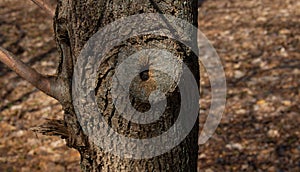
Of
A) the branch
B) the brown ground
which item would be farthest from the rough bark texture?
the brown ground

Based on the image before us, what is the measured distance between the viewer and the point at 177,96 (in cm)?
173

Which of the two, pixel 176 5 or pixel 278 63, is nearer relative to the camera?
pixel 176 5

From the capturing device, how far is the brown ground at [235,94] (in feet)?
14.6

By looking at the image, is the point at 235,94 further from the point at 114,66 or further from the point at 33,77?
the point at 114,66

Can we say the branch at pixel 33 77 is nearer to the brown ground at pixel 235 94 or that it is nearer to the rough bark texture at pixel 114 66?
the rough bark texture at pixel 114 66

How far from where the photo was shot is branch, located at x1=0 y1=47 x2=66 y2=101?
1.84 metres

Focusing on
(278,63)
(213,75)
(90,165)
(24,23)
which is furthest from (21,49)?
(90,165)

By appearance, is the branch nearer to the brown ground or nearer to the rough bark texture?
the rough bark texture

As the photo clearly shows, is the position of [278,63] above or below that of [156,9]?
below

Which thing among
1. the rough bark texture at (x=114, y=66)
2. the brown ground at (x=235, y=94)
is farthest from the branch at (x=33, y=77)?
the brown ground at (x=235, y=94)

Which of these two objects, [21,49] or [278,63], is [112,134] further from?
[21,49]

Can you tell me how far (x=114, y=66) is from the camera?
1658 millimetres

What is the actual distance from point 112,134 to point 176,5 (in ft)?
Result: 1.59

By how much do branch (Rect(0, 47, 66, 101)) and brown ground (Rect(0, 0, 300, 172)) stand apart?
2623 millimetres
